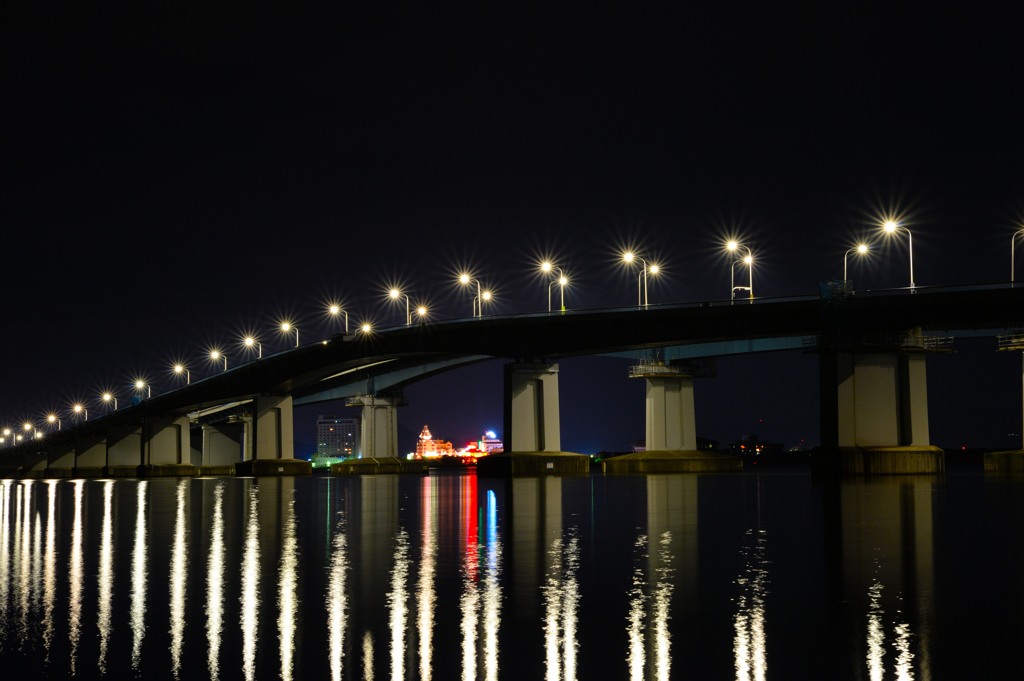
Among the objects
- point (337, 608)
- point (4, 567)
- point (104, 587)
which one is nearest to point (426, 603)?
point (337, 608)

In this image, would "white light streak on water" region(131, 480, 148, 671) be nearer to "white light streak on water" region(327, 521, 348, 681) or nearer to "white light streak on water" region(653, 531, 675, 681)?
"white light streak on water" region(327, 521, 348, 681)

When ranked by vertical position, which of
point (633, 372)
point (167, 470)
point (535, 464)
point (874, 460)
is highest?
point (633, 372)

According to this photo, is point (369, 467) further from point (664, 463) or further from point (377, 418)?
point (664, 463)

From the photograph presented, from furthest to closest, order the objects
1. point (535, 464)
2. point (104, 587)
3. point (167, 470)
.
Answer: point (167, 470) < point (535, 464) < point (104, 587)

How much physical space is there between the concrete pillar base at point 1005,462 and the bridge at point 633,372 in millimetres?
15501

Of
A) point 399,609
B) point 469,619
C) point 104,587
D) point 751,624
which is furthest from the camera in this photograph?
point 104,587

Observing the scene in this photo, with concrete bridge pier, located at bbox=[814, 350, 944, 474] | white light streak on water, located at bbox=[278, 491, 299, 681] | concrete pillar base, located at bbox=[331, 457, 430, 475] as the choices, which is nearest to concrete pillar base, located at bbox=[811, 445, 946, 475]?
concrete bridge pier, located at bbox=[814, 350, 944, 474]

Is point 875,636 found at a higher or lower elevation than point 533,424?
lower

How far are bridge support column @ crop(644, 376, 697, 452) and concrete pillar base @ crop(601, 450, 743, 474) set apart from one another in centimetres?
76

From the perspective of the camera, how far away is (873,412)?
83875 mm

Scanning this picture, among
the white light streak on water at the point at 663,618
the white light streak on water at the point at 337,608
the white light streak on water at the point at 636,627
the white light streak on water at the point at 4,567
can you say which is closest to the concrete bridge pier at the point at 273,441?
the white light streak on water at the point at 4,567

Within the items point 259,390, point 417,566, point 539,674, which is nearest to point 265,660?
point 539,674

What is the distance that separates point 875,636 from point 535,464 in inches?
3558

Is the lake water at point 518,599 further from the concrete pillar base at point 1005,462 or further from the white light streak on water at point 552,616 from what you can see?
Answer: the concrete pillar base at point 1005,462
